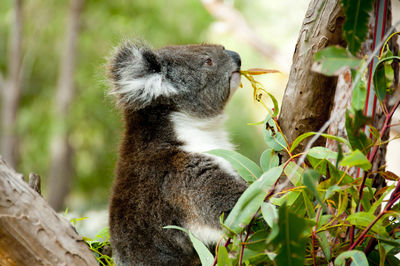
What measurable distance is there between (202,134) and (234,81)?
362 mm

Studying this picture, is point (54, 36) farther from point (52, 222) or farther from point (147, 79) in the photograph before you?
point (52, 222)

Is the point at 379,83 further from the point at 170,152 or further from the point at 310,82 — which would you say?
the point at 170,152

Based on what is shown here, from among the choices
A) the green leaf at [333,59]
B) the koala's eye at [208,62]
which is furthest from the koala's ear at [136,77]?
the green leaf at [333,59]

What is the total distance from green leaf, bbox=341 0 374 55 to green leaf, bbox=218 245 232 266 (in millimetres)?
645

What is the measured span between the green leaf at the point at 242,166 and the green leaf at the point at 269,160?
2 centimetres

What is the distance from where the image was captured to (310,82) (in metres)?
1.95

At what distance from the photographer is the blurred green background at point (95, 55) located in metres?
8.80

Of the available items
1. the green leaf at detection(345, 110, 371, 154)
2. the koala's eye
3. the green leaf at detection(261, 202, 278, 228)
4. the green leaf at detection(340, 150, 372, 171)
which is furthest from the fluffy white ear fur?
the green leaf at detection(340, 150, 372, 171)

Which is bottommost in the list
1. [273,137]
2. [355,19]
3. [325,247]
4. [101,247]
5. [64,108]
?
[64,108]

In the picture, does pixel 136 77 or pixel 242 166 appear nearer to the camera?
pixel 242 166

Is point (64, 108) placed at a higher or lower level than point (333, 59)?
lower

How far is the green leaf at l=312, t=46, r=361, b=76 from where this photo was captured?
3.38 feet

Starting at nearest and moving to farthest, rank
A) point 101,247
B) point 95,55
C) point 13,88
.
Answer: point 101,247 < point 13,88 < point 95,55

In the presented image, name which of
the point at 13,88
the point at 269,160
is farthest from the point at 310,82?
the point at 13,88
